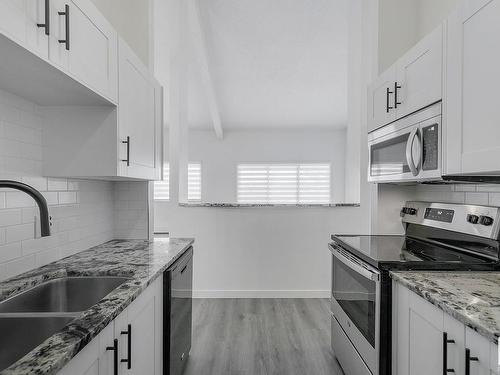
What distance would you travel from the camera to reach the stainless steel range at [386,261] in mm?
1481

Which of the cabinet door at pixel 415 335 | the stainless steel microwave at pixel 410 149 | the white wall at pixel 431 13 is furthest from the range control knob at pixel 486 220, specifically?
the white wall at pixel 431 13

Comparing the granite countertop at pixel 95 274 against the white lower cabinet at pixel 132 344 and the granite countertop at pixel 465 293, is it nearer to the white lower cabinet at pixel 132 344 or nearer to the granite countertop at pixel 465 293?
the white lower cabinet at pixel 132 344

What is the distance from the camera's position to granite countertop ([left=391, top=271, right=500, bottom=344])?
2.98ft

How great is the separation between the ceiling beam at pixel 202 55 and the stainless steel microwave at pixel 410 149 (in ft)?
8.63

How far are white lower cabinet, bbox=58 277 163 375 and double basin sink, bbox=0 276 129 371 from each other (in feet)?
0.59

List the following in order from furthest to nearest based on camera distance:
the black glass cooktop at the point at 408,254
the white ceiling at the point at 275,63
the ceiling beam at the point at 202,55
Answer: the white ceiling at the point at 275,63 < the ceiling beam at the point at 202,55 < the black glass cooktop at the point at 408,254

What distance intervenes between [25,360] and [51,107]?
1285mm

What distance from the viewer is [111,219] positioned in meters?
2.36

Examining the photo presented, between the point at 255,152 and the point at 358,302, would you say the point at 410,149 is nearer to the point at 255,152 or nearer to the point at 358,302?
the point at 358,302

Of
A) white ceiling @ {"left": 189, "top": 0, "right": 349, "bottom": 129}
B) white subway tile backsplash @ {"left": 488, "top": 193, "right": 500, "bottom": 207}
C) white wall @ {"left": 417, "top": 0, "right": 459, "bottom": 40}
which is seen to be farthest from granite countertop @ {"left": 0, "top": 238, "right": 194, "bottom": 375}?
white ceiling @ {"left": 189, "top": 0, "right": 349, "bottom": 129}

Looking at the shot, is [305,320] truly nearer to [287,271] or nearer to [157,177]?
[287,271]

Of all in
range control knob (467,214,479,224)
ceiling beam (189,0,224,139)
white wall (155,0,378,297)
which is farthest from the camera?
ceiling beam (189,0,224,139)

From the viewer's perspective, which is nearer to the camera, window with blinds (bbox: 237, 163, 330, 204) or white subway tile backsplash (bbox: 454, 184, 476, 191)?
white subway tile backsplash (bbox: 454, 184, 476, 191)

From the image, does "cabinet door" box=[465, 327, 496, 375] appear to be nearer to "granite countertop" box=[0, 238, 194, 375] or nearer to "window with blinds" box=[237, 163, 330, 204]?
"granite countertop" box=[0, 238, 194, 375]
